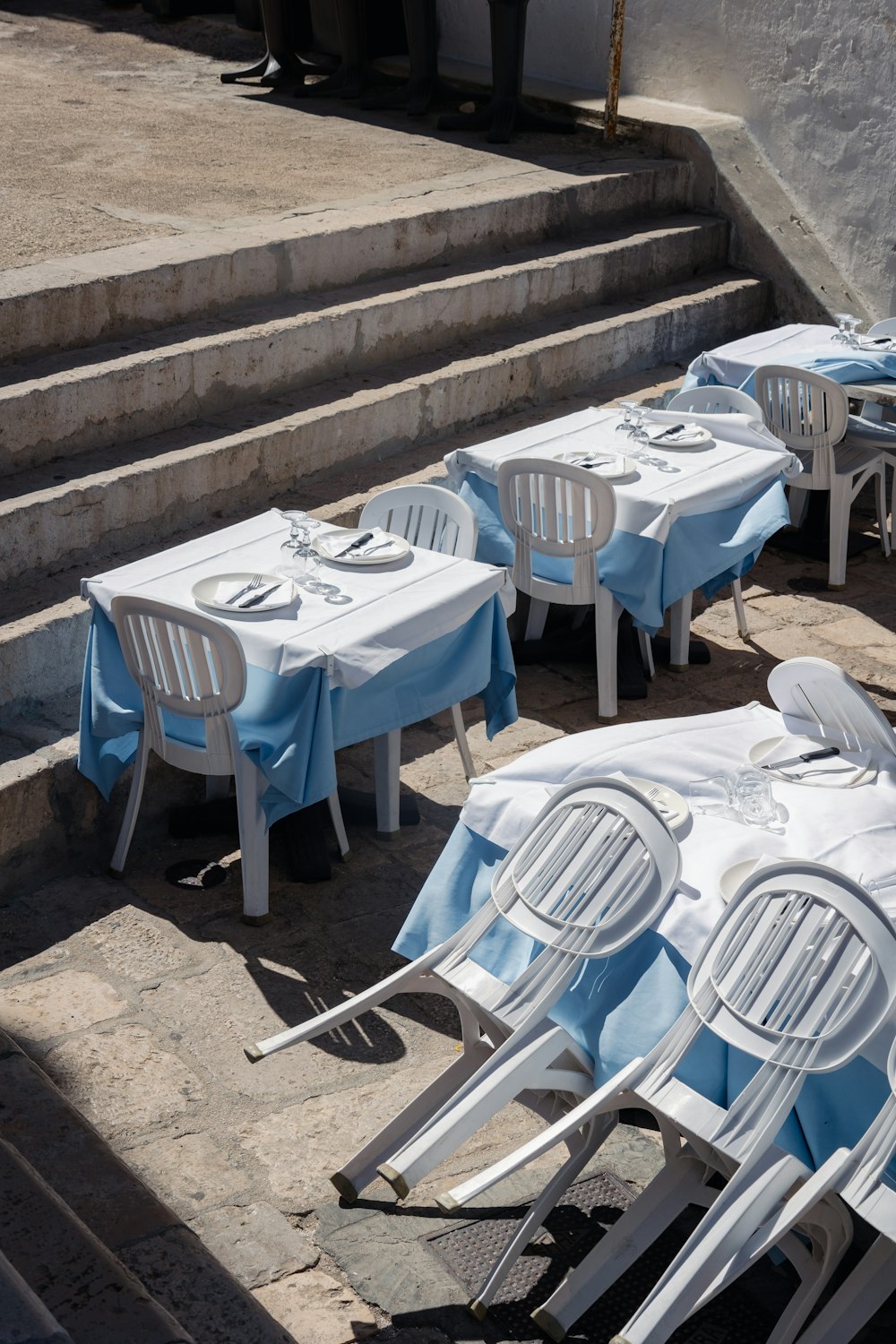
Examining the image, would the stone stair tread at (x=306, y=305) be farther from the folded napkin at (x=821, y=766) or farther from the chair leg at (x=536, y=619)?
the folded napkin at (x=821, y=766)

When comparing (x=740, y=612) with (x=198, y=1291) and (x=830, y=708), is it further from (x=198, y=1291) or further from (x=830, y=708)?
(x=198, y=1291)

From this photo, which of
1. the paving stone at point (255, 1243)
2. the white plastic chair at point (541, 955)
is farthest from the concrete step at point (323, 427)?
the white plastic chair at point (541, 955)

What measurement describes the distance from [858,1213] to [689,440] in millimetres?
3894

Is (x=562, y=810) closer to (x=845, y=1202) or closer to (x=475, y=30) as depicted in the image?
(x=845, y=1202)

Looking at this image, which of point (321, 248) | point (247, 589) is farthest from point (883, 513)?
point (247, 589)

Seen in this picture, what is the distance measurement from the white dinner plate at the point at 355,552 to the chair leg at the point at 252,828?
80cm

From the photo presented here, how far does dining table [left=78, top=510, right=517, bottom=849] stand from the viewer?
13.7 feet

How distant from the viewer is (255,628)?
430 centimetres

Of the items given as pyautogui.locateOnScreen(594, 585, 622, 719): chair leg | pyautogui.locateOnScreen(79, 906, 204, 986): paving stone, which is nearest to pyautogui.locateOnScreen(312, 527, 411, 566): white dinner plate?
pyautogui.locateOnScreen(594, 585, 622, 719): chair leg

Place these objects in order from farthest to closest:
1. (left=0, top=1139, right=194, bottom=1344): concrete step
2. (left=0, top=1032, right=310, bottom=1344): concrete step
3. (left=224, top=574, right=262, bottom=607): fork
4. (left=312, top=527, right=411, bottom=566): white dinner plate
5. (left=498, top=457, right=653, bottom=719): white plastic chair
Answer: (left=498, top=457, right=653, bottom=719): white plastic chair
(left=312, top=527, right=411, bottom=566): white dinner plate
(left=224, top=574, right=262, bottom=607): fork
(left=0, top=1032, right=310, bottom=1344): concrete step
(left=0, top=1139, right=194, bottom=1344): concrete step

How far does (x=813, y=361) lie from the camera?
23.0 feet

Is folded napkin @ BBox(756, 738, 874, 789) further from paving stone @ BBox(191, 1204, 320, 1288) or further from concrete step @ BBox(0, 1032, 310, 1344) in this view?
concrete step @ BBox(0, 1032, 310, 1344)

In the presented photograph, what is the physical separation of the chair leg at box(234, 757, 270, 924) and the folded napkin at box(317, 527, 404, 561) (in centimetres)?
81

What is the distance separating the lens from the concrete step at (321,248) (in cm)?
614
